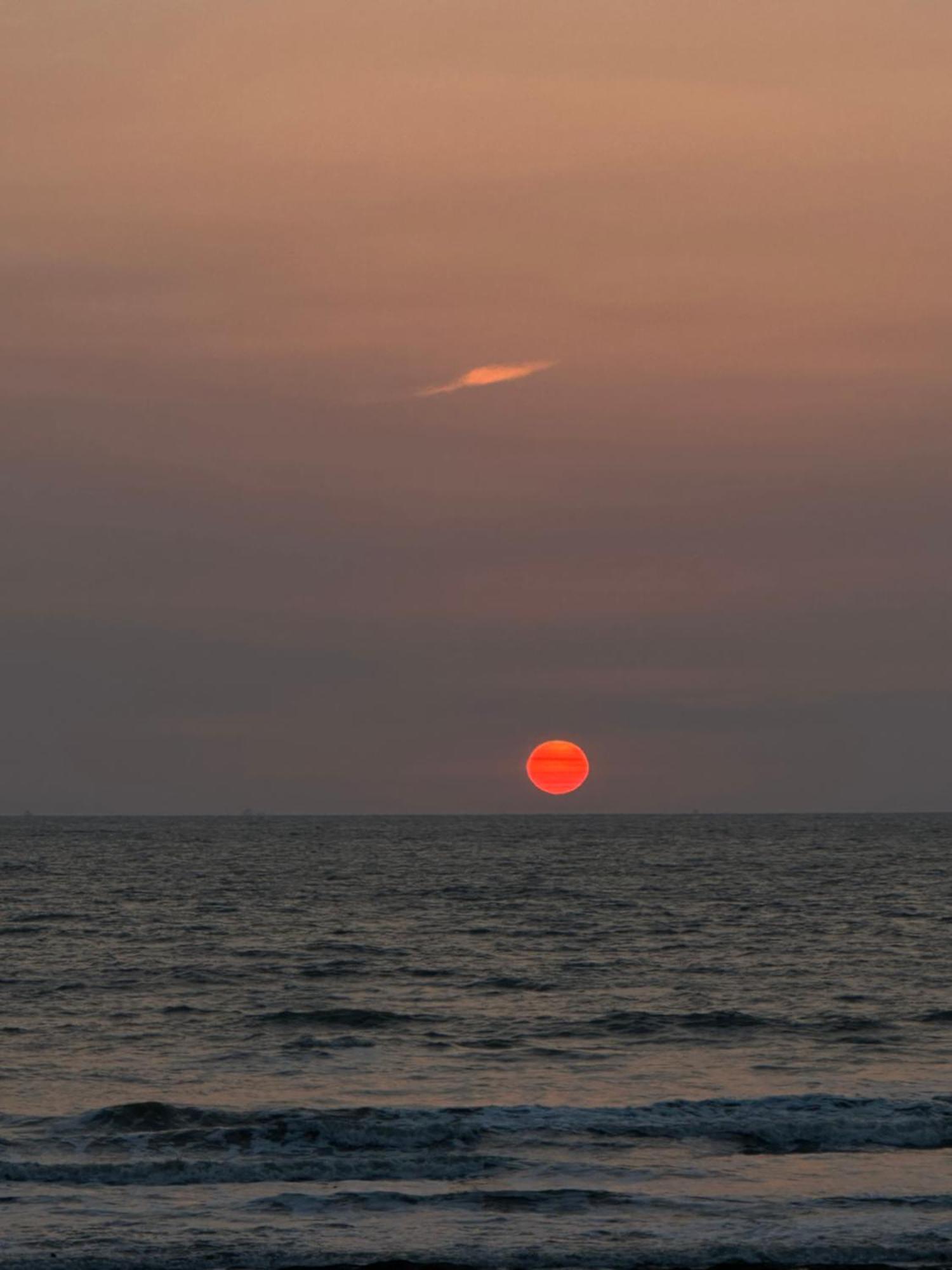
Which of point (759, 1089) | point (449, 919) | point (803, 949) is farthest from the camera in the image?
point (449, 919)

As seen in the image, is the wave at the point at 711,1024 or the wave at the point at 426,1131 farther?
the wave at the point at 711,1024

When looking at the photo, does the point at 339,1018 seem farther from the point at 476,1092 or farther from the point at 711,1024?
the point at 476,1092

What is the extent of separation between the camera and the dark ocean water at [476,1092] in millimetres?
20172

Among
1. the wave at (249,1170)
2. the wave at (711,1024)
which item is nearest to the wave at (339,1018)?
the wave at (711,1024)

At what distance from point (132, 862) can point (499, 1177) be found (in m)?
115

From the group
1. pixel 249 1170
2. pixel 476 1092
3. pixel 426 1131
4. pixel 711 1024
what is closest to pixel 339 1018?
pixel 711 1024

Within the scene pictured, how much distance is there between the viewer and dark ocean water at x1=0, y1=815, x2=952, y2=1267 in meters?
20.2

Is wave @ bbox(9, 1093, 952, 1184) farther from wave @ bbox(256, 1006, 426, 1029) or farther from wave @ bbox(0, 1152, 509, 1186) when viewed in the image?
wave @ bbox(256, 1006, 426, 1029)

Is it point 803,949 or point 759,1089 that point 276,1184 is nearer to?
point 759,1089

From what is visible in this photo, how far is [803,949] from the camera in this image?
185 feet

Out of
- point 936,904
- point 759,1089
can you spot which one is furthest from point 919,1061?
point 936,904

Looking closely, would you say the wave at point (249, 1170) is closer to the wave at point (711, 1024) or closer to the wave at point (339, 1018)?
the wave at point (711, 1024)

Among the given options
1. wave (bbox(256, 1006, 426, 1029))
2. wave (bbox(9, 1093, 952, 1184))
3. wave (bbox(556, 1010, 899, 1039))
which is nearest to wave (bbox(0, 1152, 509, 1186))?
wave (bbox(9, 1093, 952, 1184))

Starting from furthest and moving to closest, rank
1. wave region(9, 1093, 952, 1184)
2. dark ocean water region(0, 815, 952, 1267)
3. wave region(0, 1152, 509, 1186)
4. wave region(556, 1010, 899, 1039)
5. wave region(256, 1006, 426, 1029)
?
wave region(256, 1006, 426, 1029), wave region(556, 1010, 899, 1039), wave region(9, 1093, 952, 1184), wave region(0, 1152, 509, 1186), dark ocean water region(0, 815, 952, 1267)
